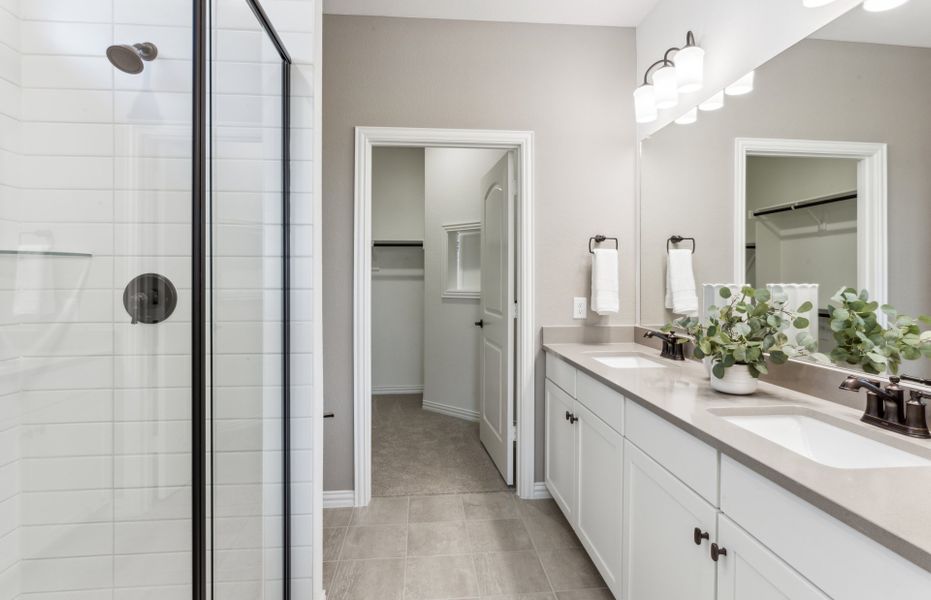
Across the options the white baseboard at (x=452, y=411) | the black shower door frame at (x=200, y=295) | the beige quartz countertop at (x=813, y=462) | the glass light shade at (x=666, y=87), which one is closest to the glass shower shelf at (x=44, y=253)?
the black shower door frame at (x=200, y=295)

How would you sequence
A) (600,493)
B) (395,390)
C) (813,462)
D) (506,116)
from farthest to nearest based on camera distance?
(395,390) < (506,116) < (600,493) < (813,462)

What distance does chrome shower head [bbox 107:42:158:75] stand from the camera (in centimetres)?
92

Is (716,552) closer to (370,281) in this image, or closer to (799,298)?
(799,298)

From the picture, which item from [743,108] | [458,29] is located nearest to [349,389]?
[458,29]

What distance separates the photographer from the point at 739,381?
138 centimetres

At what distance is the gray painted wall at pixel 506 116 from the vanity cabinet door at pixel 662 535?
1072 millimetres

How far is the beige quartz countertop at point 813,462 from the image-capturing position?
643 mm

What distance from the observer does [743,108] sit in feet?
5.66

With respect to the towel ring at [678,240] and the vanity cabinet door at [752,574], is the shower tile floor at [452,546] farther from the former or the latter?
the towel ring at [678,240]

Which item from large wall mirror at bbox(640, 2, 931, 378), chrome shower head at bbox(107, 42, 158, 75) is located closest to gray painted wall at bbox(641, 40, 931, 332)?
large wall mirror at bbox(640, 2, 931, 378)

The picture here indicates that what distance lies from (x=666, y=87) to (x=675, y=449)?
1750 mm

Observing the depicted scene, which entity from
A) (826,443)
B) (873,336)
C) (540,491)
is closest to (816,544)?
(826,443)

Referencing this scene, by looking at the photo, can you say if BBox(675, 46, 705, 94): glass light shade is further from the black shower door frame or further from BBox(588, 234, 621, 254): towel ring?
the black shower door frame

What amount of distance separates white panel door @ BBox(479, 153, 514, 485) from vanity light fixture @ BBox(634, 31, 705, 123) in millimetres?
741
